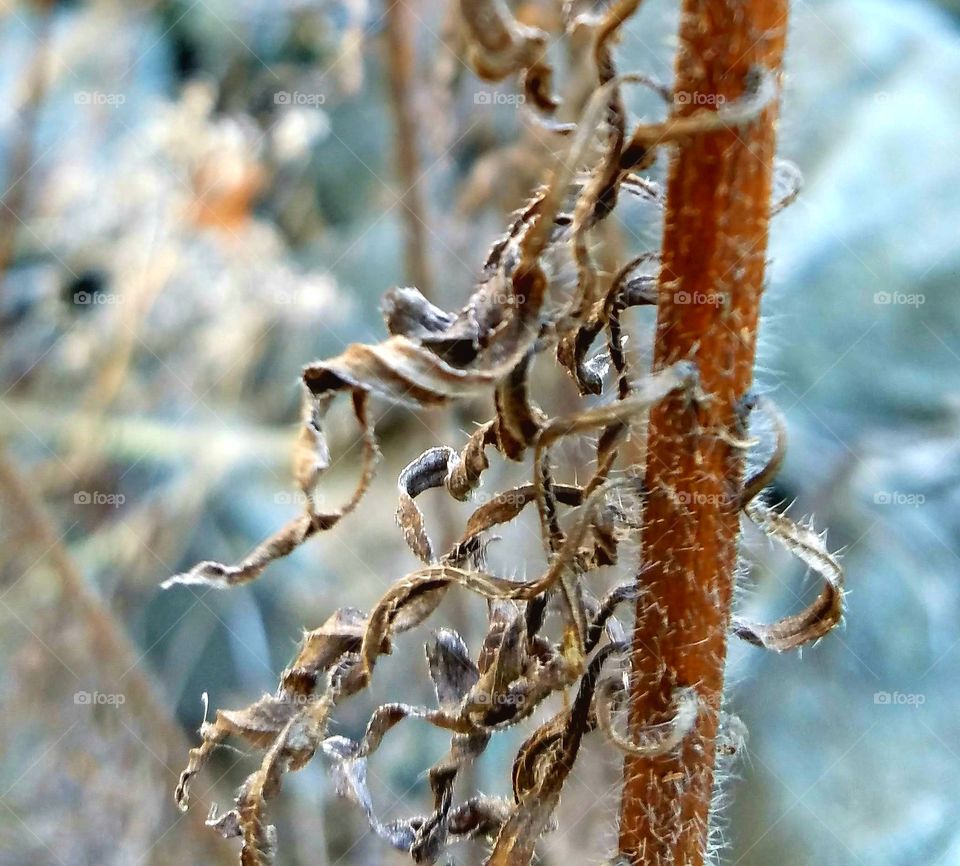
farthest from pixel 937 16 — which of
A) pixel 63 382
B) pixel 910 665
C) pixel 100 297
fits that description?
pixel 63 382

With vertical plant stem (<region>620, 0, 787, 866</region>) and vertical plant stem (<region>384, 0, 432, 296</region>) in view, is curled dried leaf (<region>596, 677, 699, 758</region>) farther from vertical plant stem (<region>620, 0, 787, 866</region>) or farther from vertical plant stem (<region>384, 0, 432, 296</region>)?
vertical plant stem (<region>384, 0, 432, 296</region>)

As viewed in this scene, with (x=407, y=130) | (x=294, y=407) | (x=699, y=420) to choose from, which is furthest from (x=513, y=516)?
(x=294, y=407)

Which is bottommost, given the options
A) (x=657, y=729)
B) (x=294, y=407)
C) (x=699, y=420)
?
(x=294, y=407)

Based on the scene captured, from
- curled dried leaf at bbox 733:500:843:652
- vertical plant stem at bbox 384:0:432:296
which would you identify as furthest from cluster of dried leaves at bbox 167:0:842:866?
vertical plant stem at bbox 384:0:432:296

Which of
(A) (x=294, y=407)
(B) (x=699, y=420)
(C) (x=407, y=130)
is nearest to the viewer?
(B) (x=699, y=420)

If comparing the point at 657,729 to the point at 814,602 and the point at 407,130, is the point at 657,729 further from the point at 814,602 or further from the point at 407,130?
the point at 407,130

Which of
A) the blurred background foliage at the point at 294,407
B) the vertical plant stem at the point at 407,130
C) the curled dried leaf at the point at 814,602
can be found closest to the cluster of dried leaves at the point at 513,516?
the curled dried leaf at the point at 814,602

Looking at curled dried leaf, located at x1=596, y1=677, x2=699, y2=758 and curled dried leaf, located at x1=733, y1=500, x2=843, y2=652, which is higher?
curled dried leaf, located at x1=733, y1=500, x2=843, y2=652
